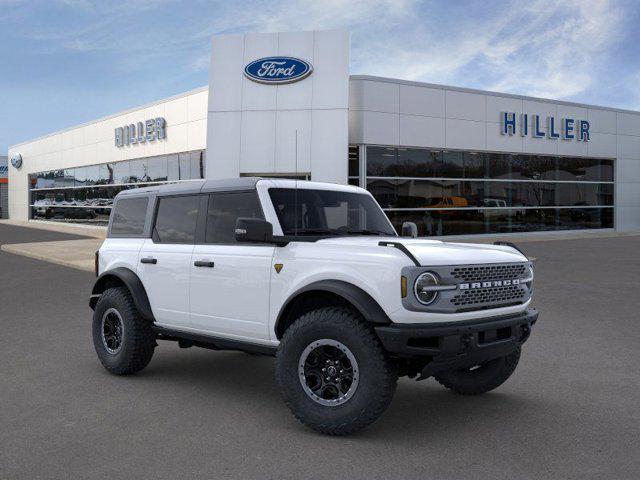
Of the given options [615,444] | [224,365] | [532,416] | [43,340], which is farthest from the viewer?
[43,340]

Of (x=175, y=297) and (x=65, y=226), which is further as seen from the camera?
(x=65, y=226)

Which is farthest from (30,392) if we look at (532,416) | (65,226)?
(65,226)

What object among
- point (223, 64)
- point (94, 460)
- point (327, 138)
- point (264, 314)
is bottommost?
point (94, 460)

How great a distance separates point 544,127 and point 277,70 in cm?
1404

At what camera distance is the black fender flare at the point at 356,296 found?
452 cm

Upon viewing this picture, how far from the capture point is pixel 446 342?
4477 mm

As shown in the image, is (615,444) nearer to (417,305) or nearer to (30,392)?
(417,305)

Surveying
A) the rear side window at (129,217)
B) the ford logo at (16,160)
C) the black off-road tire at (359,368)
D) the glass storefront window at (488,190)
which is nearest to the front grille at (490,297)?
the black off-road tire at (359,368)

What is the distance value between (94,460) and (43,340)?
4.27 m

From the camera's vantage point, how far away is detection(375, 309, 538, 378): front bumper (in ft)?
14.5

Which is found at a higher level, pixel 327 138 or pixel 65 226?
pixel 327 138

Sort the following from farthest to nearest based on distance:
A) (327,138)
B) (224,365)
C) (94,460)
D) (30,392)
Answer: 1. (327,138)
2. (224,365)
3. (30,392)
4. (94,460)

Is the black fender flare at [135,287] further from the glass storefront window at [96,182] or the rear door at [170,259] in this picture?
the glass storefront window at [96,182]

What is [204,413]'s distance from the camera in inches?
206
